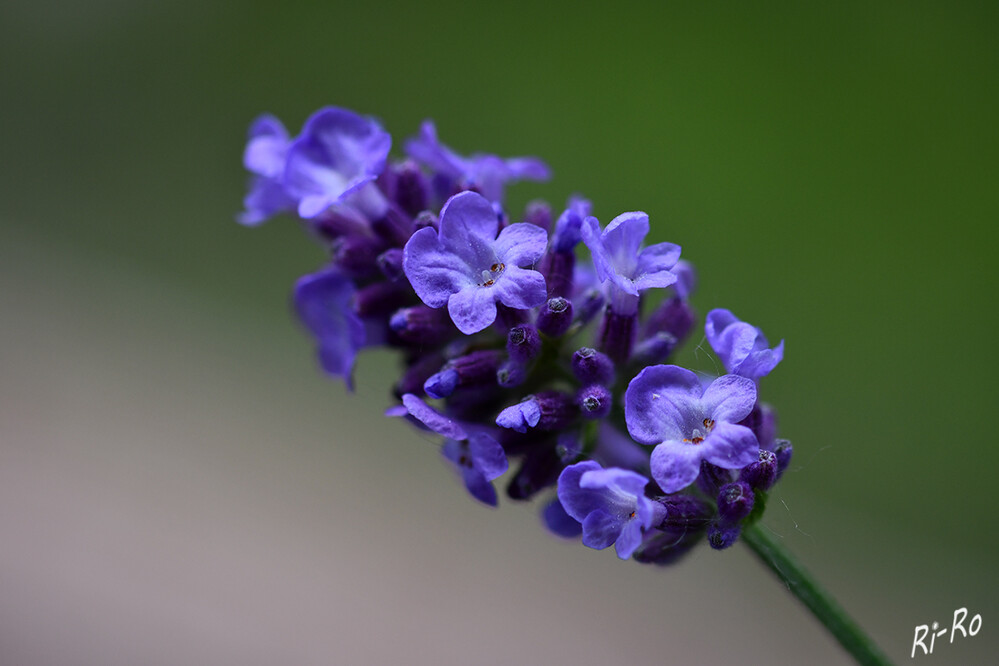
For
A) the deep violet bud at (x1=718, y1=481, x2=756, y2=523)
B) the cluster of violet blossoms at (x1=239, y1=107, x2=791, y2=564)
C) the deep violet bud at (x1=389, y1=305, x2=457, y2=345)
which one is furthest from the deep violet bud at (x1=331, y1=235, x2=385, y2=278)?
the deep violet bud at (x1=718, y1=481, x2=756, y2=523)

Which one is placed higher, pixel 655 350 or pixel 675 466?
pixel 655 350

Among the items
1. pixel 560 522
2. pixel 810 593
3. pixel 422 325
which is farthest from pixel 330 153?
pixel 810 593

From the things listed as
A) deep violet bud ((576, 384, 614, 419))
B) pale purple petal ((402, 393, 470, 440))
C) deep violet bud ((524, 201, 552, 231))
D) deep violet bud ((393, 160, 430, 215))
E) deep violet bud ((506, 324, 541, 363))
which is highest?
deep violet bud ((393, 160, 430, 215))

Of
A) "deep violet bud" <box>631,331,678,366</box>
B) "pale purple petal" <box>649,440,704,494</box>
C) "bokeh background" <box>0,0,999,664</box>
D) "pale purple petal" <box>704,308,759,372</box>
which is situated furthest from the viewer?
"bokeh background" <box>0,0,999,664</box>

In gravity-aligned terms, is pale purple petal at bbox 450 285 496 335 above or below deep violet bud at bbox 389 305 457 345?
below

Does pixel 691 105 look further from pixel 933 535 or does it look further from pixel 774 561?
pixel 774 561

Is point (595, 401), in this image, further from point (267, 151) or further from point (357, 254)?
point (267, 151)

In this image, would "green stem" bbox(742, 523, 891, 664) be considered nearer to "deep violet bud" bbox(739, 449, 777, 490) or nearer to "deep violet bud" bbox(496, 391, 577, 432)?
"deep violet bud" bbox(739, 449, 777, 490)
